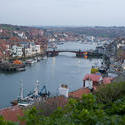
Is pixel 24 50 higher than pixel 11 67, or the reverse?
pixel 24 50

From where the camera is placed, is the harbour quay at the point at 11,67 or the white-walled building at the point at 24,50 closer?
the harbour quay at the point at 11,67

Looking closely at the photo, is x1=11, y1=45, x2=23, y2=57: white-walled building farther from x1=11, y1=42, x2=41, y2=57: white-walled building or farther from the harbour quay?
the harbour quay

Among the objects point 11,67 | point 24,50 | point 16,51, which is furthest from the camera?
point 24,50

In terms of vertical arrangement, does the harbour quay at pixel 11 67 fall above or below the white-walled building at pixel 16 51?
below

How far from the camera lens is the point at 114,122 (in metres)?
1.03

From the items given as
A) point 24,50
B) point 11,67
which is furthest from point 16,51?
point 11,67

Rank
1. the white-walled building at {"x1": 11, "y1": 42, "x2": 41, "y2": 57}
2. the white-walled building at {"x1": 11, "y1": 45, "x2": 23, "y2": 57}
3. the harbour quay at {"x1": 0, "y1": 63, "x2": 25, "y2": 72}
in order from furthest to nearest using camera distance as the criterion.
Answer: the white-walled building at {"x1": 11, "y1": 42, "x2": 41, "y2": 57}, the white-walled building at {"x1": 11, "y1": 45, "x2": 23, "y2": 57}, the harbour quay at {"x1": 0, "y1": 63, "x2": 25, "y2": 72}

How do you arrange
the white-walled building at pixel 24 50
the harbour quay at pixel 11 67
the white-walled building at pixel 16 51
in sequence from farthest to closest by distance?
the white-walled building at pixel 24 50
the white-walled building at pixel 16 51
the harbour quay at pixel 11 67

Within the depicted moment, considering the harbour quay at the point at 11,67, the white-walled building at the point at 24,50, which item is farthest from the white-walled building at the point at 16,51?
the harbour quay at the point at 11,67

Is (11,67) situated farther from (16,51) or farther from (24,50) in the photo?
(24,50)

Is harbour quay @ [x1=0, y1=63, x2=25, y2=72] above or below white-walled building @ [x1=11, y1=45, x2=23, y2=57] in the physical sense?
below

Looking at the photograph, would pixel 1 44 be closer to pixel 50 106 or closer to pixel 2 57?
pixel 2 57

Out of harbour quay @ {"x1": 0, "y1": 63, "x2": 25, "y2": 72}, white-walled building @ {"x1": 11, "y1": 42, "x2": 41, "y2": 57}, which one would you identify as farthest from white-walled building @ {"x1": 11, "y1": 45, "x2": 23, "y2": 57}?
harbour quay @ {"x1": 0, "y1": 63, "x2": 25, "y2": 72}

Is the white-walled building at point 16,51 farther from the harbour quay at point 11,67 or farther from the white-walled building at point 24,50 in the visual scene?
the harbour quay at point 11,67
